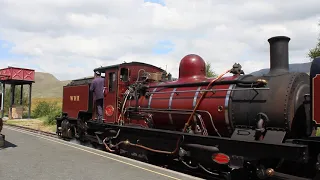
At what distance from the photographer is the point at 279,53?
6824 mm

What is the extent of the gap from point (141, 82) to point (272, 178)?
18.7 feet

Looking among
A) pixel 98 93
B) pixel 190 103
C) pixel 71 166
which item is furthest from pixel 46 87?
pixel 190 103

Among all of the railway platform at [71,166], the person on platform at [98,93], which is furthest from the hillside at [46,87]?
the railway platform at [71,166]

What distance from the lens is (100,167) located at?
313 inches

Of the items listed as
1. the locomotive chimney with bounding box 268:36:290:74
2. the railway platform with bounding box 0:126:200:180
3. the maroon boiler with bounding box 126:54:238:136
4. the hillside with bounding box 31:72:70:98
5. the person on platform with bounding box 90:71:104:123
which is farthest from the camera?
the hillside with bounding box 31:72:70:98

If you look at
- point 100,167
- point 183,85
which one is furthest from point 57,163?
point 183,85

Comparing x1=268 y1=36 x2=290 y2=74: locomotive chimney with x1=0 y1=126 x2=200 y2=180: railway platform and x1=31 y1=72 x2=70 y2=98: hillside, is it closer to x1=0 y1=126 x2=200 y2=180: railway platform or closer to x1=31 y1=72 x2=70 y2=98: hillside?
x1=0 y1=126 x2=200 y2=180: railway platform

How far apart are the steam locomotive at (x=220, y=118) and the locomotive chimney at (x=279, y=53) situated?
0.02 m

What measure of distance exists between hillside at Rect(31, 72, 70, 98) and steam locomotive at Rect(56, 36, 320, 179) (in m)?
131

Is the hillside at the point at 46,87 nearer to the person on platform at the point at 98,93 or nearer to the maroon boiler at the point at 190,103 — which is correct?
the person on platform at the point at 98,93

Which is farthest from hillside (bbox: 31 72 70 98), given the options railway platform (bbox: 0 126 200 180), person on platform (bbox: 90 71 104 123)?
railway platform (bbox: 0 126 200 180)

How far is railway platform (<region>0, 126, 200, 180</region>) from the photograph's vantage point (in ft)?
22.9

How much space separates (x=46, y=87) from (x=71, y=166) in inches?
6642

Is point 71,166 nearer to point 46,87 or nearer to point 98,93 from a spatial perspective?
point 98,93
